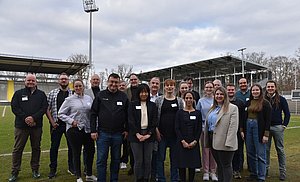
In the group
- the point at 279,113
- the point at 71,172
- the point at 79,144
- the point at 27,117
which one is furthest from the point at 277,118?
the point at 27,117

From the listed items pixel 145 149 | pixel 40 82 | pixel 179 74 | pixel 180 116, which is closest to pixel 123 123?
pixel 145 149

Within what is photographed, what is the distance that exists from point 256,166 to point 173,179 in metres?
1.50

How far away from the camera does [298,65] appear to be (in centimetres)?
5300

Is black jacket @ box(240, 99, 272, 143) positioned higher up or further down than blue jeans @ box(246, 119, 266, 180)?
higher up

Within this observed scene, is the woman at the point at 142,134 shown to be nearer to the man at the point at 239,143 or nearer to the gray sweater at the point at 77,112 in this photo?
the gray sweater at the point at 77,112

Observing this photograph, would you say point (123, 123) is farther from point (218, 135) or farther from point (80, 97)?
point (218, 135)

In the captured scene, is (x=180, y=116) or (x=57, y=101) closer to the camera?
(x=180, y=116)

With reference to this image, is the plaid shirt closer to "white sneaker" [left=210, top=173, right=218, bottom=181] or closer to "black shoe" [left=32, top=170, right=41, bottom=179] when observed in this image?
"black shoe" [left=32, top=170, right=41, bottom=179]

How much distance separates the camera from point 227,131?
413cm

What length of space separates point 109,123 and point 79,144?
83cm

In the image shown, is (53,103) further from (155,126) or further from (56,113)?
(155,126)

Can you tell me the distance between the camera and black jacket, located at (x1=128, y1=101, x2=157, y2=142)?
4277mm

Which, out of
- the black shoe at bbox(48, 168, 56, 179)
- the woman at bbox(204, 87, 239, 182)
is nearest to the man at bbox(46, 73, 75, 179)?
the black shoe at bbox(48, 168, 56, 179)

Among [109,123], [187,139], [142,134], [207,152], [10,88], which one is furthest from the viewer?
[10,88]
